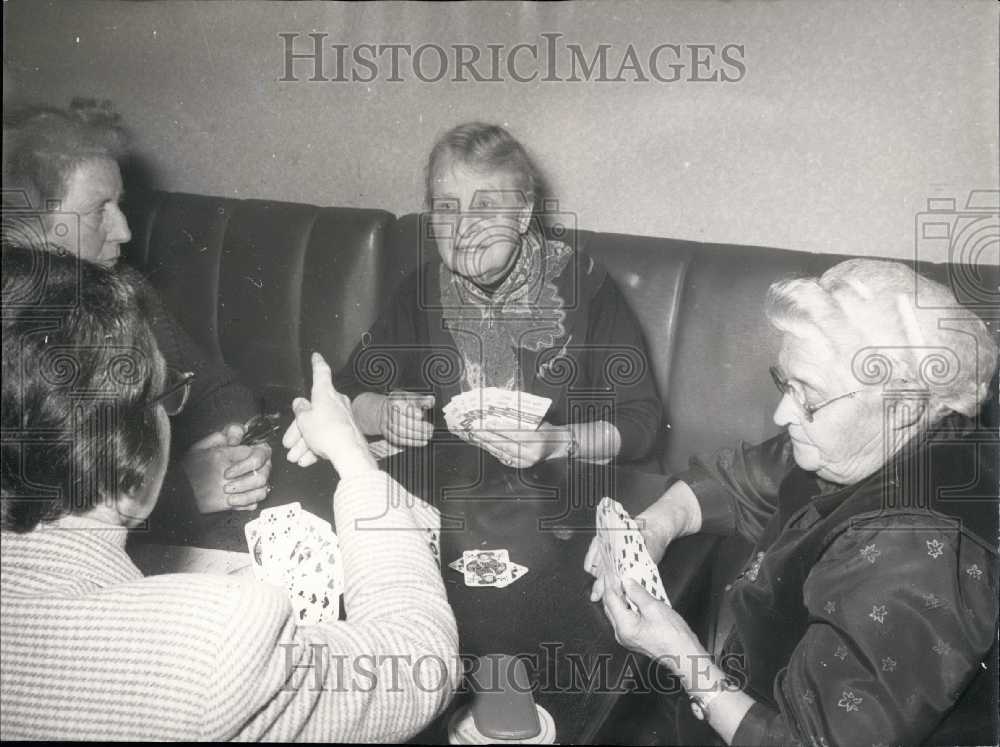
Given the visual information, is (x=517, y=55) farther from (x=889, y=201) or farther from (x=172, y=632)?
(x=172, y=632)

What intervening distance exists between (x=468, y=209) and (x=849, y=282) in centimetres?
57

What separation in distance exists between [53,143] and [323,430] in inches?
23.7

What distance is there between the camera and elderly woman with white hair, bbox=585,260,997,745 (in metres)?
1.01

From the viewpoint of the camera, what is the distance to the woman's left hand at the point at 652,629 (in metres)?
1.13

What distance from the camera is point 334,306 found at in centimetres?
121

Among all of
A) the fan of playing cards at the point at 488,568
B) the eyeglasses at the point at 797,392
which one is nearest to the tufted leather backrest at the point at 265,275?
the fan of playing cards at the point at 488,568

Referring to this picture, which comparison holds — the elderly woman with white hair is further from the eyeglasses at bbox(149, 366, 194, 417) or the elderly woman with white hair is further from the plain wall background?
the eyeglasses at bbox(149, 366, 194, 417)

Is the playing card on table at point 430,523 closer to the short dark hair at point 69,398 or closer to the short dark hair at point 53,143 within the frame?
the short dark hair at point 69,398

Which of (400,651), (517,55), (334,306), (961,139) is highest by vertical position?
(517,55)

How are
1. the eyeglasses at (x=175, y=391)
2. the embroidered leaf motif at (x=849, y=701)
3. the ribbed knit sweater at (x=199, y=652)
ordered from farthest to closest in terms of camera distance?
the eyeglasses at (x=175, y=391) < the embroidered leaf motif at (x=849, y=701) < the ribbed knit sweater at (x=199, y=652)

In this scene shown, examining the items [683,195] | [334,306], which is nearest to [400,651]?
[334,306]

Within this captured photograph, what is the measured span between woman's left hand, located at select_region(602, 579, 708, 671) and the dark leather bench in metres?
0.03

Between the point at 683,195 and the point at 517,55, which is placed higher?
the point at 517,55

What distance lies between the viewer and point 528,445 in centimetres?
119
